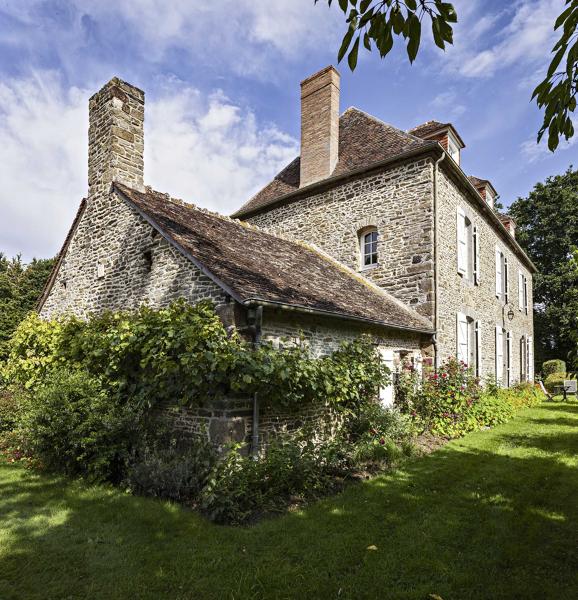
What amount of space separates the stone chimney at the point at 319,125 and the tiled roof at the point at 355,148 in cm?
42

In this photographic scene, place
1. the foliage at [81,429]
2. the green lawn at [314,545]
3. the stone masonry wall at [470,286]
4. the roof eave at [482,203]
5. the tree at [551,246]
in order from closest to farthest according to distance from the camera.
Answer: the green lawn at [314,545] → the foliage at [81,429] → the stone masonry wall at [470,286] → the roof eave at [482,203] → the tree at [551,246]

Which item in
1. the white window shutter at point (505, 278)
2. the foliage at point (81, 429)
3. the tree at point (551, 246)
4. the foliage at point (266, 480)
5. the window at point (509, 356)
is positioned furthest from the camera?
the tree at point (551, 246)

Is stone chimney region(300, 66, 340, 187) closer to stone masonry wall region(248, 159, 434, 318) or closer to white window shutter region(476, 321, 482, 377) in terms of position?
stone masonry wall region(248, 159, 434, 318)

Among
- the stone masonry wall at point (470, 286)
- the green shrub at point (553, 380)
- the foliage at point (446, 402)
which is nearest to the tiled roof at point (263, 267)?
the foliage at point (446, 402)

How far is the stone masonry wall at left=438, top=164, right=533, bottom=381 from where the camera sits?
11648 mm

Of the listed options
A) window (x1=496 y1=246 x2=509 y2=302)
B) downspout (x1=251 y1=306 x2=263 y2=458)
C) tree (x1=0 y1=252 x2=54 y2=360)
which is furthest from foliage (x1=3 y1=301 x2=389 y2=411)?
tree (x1=0 y1=252 x2=54 y2=360)

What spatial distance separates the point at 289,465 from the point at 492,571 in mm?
2693

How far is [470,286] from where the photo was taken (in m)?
→ 13.6

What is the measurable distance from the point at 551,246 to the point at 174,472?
108 ft

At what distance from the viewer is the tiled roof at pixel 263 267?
6.88m

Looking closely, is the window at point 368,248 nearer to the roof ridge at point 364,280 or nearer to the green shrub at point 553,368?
the roof ridge at point 364,280

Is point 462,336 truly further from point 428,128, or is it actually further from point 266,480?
point 266,480

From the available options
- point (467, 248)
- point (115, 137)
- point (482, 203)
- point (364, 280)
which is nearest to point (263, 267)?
point (115, 137)

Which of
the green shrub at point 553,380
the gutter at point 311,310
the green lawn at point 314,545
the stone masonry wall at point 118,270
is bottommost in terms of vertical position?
the green lawn at point 314,545
